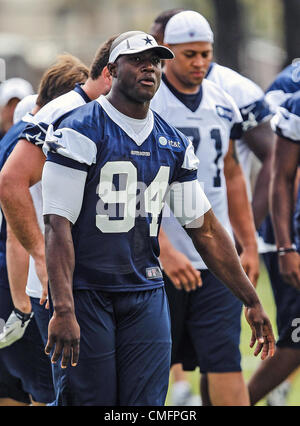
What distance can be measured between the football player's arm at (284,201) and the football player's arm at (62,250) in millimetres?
2286

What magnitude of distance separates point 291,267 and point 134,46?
2376 millimetres

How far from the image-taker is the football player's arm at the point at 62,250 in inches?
178

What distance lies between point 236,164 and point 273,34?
4305 cm

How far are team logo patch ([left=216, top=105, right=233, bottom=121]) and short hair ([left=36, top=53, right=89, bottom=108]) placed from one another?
823mm

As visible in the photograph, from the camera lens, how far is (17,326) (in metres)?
6.02

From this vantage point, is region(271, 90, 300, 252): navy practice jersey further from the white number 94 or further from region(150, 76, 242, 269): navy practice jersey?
the white number 94

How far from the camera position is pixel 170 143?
4930 mm

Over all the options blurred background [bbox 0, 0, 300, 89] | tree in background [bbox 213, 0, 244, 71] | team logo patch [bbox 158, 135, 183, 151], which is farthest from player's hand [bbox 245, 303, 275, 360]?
blurred background [bbox 0, 0, 300, 89]

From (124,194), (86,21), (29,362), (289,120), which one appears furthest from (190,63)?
(86,21)

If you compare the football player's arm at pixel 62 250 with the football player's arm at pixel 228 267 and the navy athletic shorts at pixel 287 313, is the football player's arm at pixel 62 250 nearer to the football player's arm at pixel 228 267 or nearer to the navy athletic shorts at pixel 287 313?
the football player's arm at pixel 228 267

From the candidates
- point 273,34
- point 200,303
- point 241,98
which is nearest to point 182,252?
point 200,303

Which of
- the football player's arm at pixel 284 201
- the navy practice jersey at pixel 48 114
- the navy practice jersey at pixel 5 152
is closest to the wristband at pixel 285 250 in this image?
the football player's arm at pixel 284 201

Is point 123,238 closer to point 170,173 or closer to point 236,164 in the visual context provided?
point 170,173
